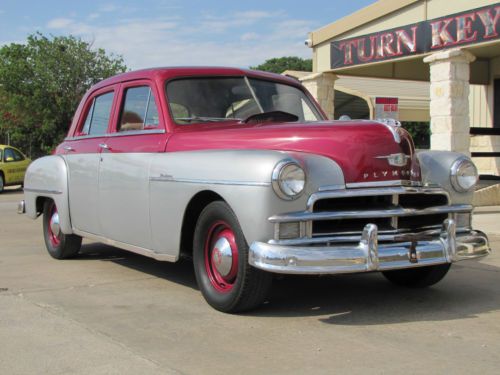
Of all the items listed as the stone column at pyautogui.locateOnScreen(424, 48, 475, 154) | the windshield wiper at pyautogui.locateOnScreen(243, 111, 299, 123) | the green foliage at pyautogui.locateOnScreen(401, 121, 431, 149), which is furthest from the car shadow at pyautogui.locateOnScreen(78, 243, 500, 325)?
the green foliage at pyautogui.locateOnScreen(401, 121, 431, 149)

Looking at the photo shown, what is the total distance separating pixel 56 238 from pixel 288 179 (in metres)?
3.77

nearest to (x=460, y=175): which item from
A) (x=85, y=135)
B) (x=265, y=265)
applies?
(x=265, y=265)

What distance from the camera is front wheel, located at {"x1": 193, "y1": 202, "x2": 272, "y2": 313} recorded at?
13.8 feet

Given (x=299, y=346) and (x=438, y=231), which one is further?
(x=438, y=231)

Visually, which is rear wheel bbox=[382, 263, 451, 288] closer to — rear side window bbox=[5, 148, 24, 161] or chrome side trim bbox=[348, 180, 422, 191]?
chrome side trim bbox=[348, 180, 422, 191]

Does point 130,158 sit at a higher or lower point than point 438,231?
higher

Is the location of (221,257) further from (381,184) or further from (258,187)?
A: (381,184)

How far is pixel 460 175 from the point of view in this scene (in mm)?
4711

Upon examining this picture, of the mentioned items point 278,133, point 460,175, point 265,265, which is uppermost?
point 278,133

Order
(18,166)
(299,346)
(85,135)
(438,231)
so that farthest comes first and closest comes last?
(18,166) → (85,135) → (438,231) → (299,346)

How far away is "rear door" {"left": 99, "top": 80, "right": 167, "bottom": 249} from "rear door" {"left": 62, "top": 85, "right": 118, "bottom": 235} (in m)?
0.15

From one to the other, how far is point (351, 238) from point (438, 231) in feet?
2.40

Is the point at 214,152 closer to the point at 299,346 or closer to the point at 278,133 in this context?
the point at 278,133

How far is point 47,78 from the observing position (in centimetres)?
3372
